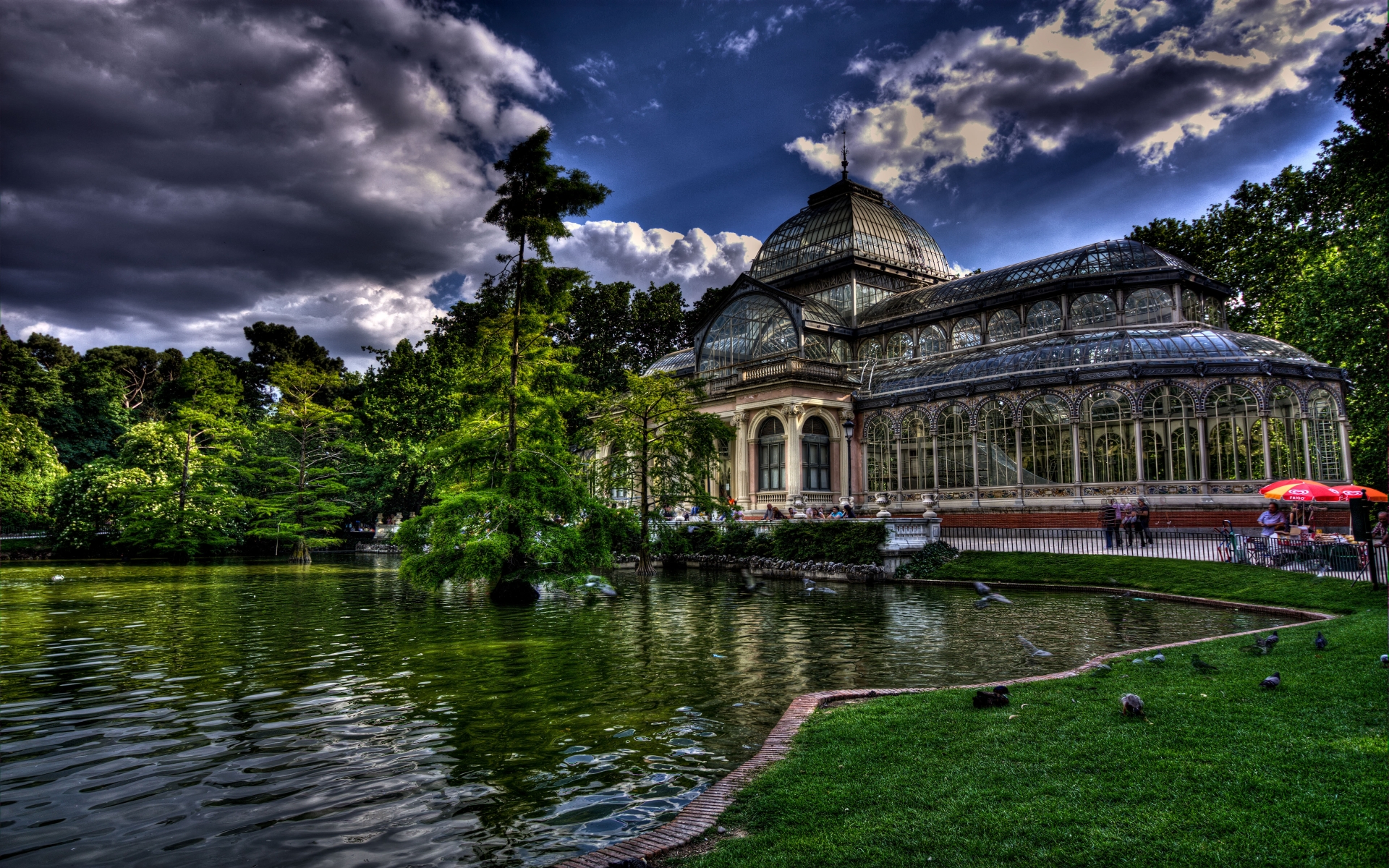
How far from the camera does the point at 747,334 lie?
1777 inches

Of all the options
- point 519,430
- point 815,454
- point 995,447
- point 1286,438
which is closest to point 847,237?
point 815,454

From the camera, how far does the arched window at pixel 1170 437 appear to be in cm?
3011

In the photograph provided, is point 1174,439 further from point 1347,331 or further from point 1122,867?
point 1122,867

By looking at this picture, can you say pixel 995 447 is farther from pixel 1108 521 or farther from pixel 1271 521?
pixel 1271 521

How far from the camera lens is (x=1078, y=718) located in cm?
719

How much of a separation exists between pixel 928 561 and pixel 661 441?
37.2 feet

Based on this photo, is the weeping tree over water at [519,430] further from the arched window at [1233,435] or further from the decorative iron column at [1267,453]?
the decorative iron column at [1267,453]

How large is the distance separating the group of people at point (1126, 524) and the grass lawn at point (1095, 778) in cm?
1780

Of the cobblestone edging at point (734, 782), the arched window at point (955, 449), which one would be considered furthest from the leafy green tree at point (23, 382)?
the cobblestone edging at point (734, 782)

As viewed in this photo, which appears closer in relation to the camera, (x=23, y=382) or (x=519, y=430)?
(x=519, y=430)

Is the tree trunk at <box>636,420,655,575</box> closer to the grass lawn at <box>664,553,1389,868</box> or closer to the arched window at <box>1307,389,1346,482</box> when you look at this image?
the grass lawn at <box>664,553,1389,868</box>

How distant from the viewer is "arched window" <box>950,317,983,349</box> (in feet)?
Result: 135

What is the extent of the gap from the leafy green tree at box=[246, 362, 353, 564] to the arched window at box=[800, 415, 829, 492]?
76.3ft

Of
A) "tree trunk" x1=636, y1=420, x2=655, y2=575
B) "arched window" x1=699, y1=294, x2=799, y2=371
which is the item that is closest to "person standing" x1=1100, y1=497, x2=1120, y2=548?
"tree trunk" x1=636, y1=420, x2=655, y2=575
